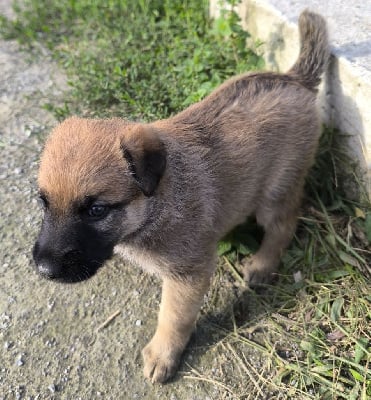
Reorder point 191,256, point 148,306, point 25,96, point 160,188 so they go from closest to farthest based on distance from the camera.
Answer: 1. point 160,188
2. point 191,256
3. point 148,306
4. point 25,96

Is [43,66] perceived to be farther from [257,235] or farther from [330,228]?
[330,228]

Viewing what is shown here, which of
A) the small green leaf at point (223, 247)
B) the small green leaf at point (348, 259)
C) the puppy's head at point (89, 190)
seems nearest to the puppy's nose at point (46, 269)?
the puppy's head at point (89, 190)

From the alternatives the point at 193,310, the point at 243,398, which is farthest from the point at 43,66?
the point at 243,398

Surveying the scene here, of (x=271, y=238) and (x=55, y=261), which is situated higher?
(x=55, y=261)

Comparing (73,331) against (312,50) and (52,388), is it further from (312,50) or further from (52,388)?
(312,50)

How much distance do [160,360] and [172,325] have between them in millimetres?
226

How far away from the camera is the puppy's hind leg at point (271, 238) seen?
335 cm

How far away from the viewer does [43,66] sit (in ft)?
16.8

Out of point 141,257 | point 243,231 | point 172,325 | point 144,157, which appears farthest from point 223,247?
point 144,157

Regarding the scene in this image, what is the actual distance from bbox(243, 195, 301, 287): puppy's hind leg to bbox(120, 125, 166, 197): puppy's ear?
1.18m

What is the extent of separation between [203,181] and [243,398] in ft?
4.33

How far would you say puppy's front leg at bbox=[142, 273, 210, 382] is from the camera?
9.19 feet

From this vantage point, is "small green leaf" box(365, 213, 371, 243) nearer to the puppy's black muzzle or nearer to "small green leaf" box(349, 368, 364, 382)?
"small green leaf" box(349, 368, 364, 382)

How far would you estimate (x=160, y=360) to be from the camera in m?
2.89
